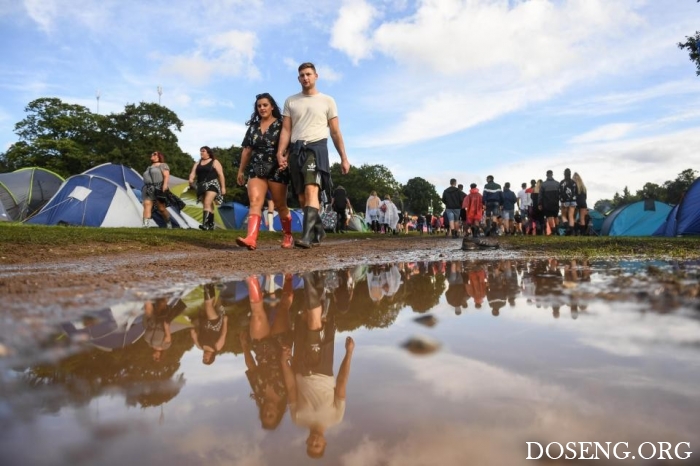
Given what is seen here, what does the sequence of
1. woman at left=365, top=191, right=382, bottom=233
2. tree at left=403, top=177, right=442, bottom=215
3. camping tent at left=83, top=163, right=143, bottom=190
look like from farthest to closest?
tree at left=403, top=177, right=442, bottom=215 < woman at left=365, top=191, right=382, bottom=233 < camping tent at left=83, top=163, right=143, bottom=190

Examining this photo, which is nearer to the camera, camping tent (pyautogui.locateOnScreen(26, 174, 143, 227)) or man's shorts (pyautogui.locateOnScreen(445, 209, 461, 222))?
camping tent (pyautogui.locateOnScreen(26, 174, 143, 227))

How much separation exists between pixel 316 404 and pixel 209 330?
2.58 feet

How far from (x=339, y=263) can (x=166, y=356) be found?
118 inches

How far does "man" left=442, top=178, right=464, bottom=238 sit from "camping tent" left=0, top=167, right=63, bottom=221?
16.8 meters

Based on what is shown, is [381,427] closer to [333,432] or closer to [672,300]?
[333,432]

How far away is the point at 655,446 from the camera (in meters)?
0.75

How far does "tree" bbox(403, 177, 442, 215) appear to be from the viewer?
107438 millimetres

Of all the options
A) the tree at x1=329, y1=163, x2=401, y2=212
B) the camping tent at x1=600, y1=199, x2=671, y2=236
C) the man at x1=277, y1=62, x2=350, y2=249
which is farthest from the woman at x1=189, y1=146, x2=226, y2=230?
the tree at x1=329, y1=163, x2=401, y2=212

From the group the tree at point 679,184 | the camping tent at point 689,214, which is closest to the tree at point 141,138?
the camping tent at point 689,214

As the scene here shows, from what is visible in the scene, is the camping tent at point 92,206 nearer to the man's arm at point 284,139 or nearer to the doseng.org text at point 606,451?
the man's arm at point 284,139

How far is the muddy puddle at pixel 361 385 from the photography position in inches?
30.5

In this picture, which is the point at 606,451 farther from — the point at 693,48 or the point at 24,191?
the point at 24,191

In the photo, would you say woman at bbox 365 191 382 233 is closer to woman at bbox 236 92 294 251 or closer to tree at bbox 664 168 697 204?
woman at bbox 236 92 294 251

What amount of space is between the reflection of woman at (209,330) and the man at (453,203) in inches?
579
